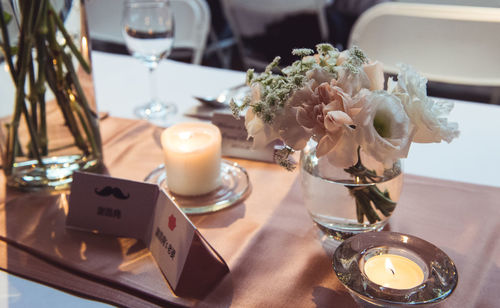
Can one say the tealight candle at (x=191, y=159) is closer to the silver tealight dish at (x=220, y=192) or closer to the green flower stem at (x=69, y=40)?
the silver tealight dish at (x=220, y=192)

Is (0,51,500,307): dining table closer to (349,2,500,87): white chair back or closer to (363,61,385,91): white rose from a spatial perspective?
(363,61,385,91): white rose

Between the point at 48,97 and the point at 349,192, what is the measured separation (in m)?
0.49

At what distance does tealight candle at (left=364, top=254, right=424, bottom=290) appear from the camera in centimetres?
56

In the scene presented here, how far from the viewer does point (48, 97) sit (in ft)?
2.69

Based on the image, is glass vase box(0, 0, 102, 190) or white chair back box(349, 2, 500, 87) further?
white chair back box(349, 2, 500, 87)

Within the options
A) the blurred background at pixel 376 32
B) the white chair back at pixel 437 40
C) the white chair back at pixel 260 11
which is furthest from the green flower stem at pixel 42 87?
the white chair back at pixel 260 11

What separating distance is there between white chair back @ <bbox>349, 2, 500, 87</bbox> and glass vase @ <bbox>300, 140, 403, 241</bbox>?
41.3 inches

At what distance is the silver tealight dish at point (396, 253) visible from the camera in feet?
1.68

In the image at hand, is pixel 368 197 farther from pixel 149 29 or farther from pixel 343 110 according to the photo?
pixel 149 29

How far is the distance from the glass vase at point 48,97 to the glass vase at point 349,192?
1.30ft

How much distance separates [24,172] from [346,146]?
58 centimetres

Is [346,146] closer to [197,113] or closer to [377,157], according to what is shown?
[377,157]

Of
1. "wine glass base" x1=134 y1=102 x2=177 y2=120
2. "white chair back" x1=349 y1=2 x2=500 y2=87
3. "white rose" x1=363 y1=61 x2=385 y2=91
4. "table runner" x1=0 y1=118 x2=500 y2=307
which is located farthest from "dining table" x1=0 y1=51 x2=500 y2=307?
"white chair back" x1=349 y1=2 x2=500 y2=87

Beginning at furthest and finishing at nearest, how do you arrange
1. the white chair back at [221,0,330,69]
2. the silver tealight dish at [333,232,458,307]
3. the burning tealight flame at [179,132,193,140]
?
the white chair back at [221,0,330,69], the burning tealight flame at [179,132,193,140], the silver tealight dish at [333,232,458,307]
